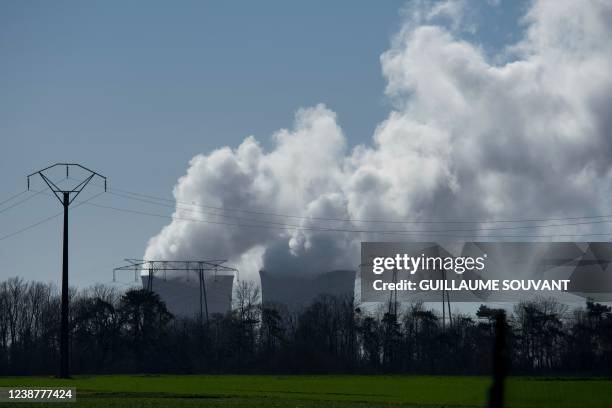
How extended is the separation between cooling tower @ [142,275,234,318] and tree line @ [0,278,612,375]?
85.1ft

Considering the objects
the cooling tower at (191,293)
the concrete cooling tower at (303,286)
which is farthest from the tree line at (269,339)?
the cooling tower at (191,293)

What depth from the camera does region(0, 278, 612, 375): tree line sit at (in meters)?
94.8

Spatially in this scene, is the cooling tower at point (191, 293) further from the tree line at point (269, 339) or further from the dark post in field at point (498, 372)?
the dark post in field at point (498, 372)

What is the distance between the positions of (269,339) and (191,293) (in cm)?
4337

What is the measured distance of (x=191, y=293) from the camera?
494 feet

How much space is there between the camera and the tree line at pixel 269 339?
94.8m

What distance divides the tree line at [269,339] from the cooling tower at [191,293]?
85.1 ft

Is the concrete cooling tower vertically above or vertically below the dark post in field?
above

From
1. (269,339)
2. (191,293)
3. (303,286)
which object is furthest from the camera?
(191,293)

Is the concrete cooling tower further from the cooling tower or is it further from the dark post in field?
the dark post in field

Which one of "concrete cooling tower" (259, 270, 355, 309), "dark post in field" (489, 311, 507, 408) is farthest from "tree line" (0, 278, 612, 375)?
"dark post in field" (489, 311, 507, 408)

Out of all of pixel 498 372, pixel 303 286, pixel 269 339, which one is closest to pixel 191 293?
pixel 303 286

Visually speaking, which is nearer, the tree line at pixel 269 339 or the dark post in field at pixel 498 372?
the dark post in field at pixel 498 372

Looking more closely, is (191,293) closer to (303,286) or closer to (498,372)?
(303,286)
